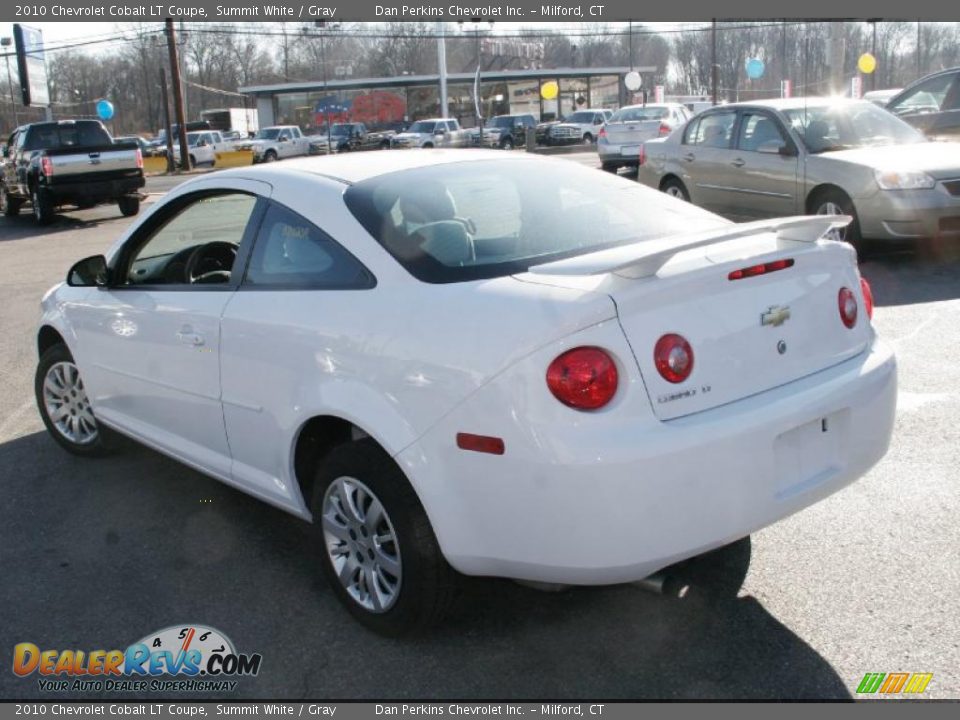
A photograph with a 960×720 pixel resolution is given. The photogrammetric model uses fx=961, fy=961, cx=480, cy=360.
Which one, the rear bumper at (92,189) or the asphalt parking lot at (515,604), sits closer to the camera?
the asphalt parking lot at (515,604)

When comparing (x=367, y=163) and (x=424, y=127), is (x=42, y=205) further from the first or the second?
(x=424, y=127)

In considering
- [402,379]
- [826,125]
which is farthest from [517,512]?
[826,125]

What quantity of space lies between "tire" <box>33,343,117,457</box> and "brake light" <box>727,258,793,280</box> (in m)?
3.53

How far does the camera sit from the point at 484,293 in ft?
9.59

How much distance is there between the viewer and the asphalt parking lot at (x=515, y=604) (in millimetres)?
2949

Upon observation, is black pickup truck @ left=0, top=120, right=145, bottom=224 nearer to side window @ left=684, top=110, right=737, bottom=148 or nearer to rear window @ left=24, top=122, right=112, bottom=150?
rear window @ left=24, top=122, right=112, bottom=150

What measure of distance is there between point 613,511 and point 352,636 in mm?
1157

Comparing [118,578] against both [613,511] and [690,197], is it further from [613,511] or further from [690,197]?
[690,197]

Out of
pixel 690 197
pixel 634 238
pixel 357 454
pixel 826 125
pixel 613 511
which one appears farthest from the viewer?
pixel 690 197

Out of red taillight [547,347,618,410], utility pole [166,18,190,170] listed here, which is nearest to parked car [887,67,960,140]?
red taillight [547,347,618,410]

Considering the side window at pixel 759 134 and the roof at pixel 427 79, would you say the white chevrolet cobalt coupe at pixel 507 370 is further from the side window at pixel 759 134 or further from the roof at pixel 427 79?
the roof at pixel 427 79

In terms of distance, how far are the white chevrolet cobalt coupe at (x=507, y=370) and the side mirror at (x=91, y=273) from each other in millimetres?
551

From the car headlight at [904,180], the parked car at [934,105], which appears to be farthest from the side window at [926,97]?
the car headlight at [904,180]

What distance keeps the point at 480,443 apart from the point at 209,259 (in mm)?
2387
